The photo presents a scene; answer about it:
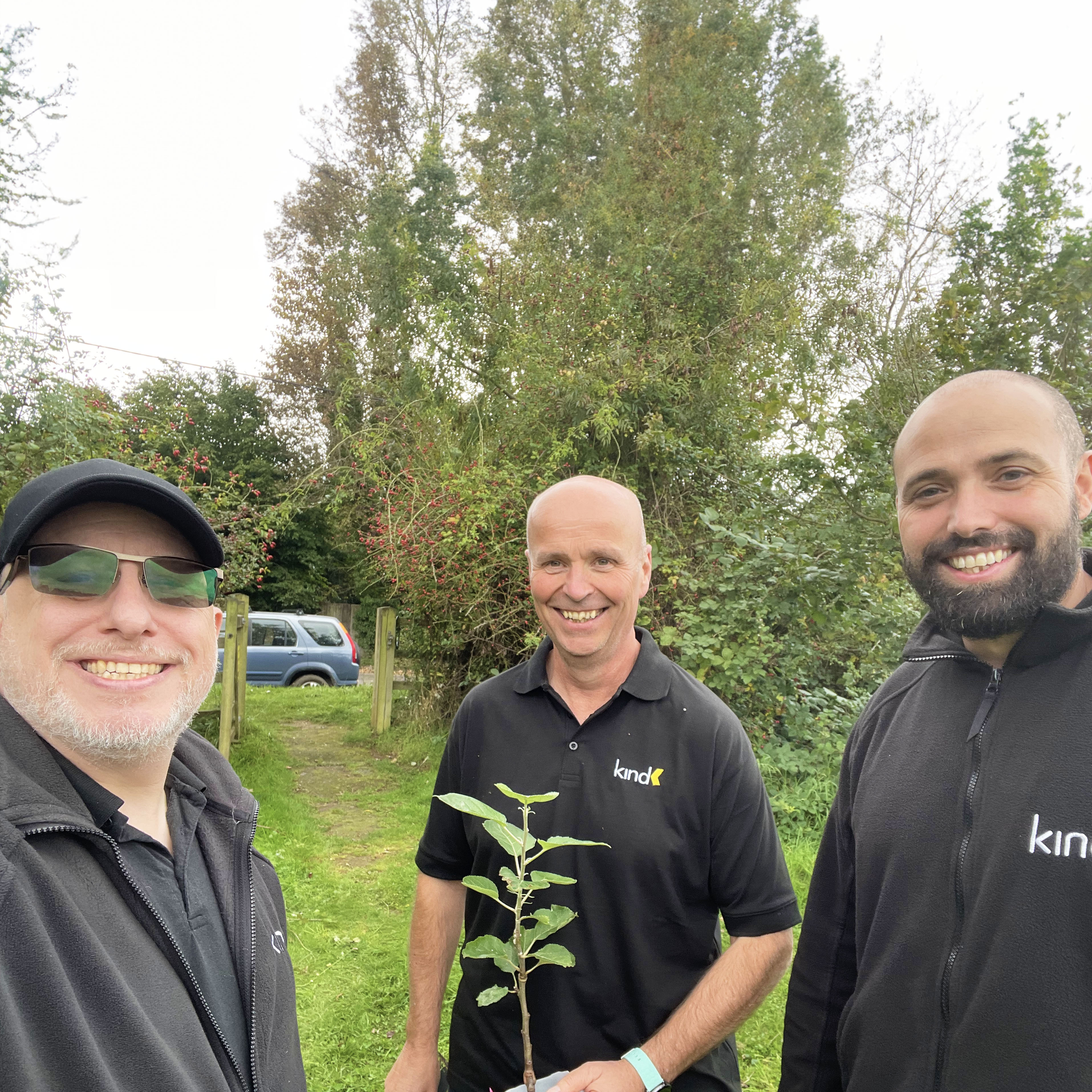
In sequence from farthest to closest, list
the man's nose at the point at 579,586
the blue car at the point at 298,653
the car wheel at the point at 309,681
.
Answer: the car wheel at the point at 309,681 → the blue car at the point at 298,653 → the man's nose at the point at 579,586

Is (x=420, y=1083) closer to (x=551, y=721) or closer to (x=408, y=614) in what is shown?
(x=551, y=721)

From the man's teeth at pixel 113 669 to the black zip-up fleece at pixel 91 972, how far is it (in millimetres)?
142

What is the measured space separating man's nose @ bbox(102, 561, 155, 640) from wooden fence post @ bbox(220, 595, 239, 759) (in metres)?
6.08

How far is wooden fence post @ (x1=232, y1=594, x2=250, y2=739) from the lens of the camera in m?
7.87

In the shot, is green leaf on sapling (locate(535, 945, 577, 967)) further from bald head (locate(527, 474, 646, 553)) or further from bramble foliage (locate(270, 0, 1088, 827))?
bramble foliage (locate(270, 0, 1088, 827))

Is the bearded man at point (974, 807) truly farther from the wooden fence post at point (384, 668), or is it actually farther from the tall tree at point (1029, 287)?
the wooden fence post at point (384, 668)

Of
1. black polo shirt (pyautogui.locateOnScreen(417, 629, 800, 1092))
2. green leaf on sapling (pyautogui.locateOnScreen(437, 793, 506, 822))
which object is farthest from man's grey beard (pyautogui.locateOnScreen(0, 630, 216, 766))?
black polo shirt (pyautogui.locateOnScreen(417, 629, 800, 1092))

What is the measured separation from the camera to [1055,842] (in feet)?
4.33

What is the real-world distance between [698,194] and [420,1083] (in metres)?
8.63

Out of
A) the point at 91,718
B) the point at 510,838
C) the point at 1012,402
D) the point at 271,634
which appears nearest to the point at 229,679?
the point at 91,718

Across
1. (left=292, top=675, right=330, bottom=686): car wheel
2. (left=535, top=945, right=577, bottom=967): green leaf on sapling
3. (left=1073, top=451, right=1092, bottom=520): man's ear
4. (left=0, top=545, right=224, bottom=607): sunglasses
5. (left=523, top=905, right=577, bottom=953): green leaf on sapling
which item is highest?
(left=1073, top=451, right=1092, bottom=520): man's ear

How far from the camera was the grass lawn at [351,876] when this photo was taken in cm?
357

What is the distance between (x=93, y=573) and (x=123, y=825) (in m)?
0.47

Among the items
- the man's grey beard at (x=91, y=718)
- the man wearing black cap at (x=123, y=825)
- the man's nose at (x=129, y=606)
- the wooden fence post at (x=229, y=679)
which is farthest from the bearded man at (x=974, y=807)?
the wooden fence post at (x=229, y=679)
